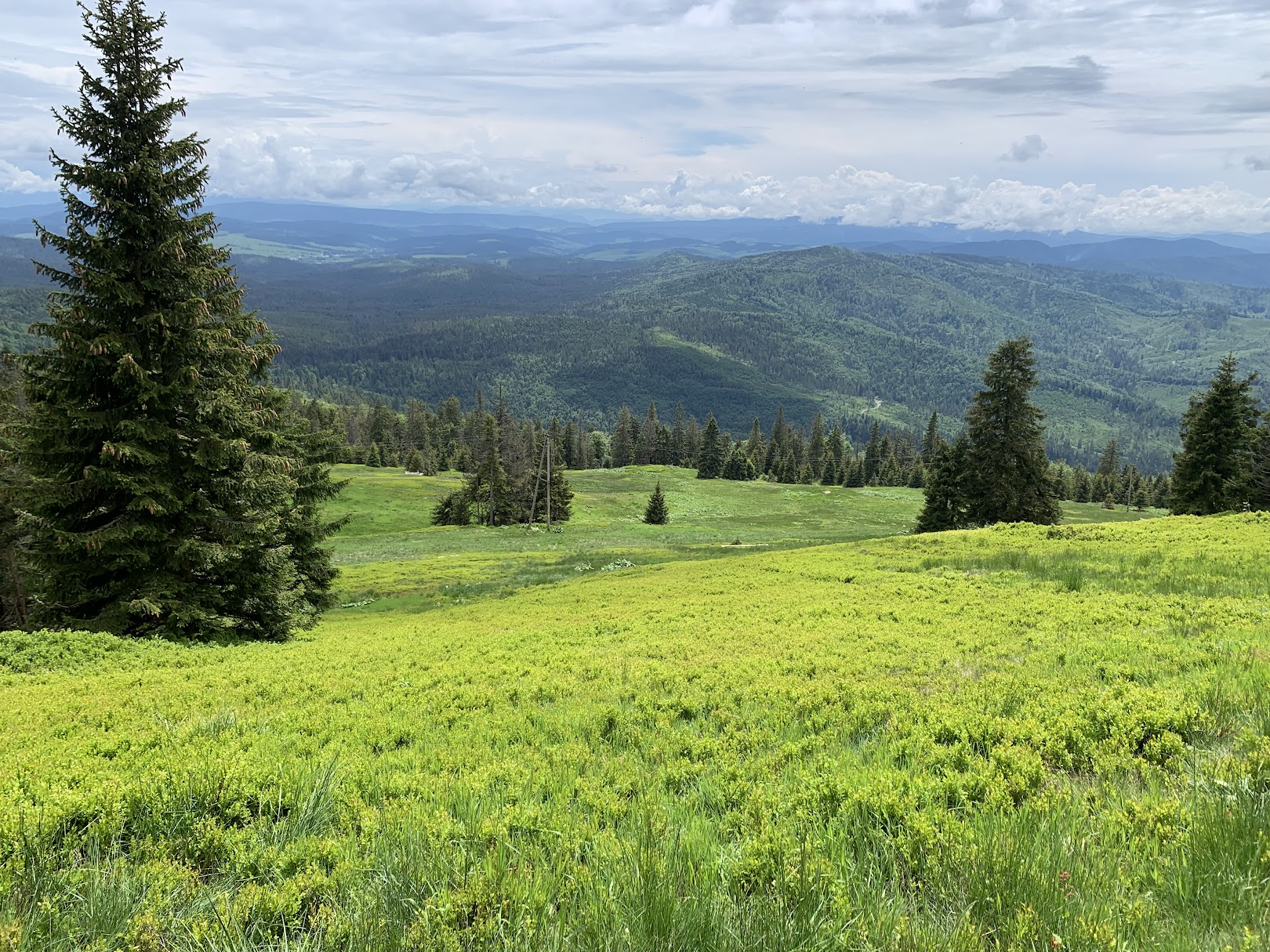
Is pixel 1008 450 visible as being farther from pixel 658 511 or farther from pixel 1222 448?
pixel 658 511

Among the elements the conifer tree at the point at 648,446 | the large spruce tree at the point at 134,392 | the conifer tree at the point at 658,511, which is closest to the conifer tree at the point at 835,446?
the conifer tree at the point at 648,446

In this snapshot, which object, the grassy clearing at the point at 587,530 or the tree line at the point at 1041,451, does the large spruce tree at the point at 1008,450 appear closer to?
the tree line at the point at 1041,451

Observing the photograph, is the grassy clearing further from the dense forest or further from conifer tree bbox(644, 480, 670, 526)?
the dense forest

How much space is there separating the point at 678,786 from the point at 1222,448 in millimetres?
55419

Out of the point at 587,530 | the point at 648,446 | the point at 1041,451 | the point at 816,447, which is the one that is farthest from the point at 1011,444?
the point at 648,446

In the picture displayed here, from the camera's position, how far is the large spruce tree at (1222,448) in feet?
136

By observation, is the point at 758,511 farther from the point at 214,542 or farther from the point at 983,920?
the point at 983,920

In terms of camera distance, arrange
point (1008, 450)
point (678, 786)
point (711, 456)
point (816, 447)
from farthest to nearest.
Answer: point (816, 447), point (711, 456), point (1008, 450), point (678, 786)

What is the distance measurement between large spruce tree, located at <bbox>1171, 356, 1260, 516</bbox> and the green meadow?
127 feet

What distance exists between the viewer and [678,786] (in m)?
5.77

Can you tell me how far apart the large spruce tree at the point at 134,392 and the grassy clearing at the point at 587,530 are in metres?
13.4

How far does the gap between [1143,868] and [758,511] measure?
81.6 m

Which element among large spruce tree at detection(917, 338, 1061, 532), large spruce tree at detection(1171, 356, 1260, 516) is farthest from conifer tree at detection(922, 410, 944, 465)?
large spruce tree at detection(1171, 356, 1260, 516)

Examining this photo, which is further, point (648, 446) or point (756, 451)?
point (648, 446)
